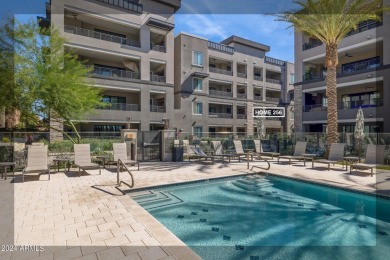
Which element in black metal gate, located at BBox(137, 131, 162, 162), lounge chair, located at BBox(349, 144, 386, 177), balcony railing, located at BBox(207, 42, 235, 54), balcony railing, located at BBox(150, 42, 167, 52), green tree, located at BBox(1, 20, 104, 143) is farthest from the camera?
balcony railing, located at BBox(207, 42, 235, 54)

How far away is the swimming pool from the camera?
15.7 feet

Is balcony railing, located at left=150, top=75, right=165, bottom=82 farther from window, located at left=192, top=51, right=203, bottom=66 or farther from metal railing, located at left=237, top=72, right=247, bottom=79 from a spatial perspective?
Result: metal railing, located at left=237, top=72, right=247, bottom=79

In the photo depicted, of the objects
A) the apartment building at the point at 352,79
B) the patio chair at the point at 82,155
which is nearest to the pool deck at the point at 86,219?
the patio chair at the point at 82,155

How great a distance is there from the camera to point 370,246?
193 inches

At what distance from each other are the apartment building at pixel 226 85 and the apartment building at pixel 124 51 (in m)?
3.12

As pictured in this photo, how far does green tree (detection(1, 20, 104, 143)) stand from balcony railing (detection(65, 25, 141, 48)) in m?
6.57

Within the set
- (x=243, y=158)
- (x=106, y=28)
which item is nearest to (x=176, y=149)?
(x=243, y=158)

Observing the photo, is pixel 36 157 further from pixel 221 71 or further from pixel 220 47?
pixel 220 47

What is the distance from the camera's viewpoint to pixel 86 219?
514cm

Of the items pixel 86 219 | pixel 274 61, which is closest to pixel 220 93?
pixel 274 61

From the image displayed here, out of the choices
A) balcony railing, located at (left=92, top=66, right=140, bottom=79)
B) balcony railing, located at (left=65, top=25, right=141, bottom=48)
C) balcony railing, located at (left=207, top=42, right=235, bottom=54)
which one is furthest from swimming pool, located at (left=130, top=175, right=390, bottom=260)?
balcony railing, located at (left=207, top=42, right=235, bottom=54)

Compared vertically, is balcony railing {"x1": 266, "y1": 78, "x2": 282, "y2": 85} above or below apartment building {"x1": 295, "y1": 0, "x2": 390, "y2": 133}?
above

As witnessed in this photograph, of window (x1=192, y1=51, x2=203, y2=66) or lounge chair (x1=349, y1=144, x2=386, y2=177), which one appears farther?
window (x1=192, y1=51, x2=203, y2=66)

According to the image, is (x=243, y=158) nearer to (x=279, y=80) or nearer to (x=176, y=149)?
(x=176, y=149)
